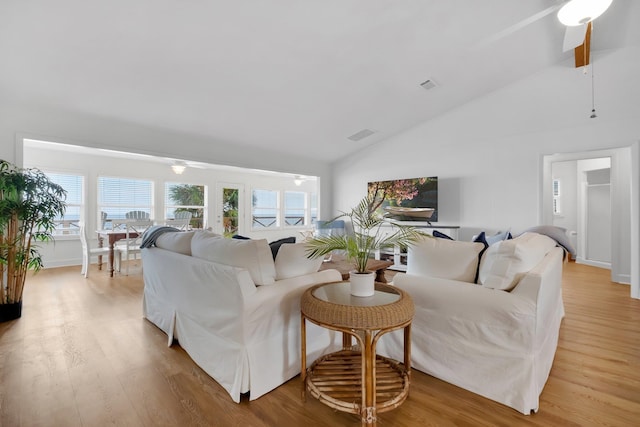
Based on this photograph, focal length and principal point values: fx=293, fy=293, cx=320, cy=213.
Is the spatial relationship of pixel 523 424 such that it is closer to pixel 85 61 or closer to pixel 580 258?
pixel 85 61

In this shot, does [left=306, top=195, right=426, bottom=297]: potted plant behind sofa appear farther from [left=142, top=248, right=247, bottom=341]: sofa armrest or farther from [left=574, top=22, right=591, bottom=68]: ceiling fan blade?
[left=574, top=22, right=591, bottom=68]: ceiling fan blade

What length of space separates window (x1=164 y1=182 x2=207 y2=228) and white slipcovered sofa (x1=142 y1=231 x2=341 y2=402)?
5296 mm

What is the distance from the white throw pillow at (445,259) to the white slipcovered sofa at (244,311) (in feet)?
2.06

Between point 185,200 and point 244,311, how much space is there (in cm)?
643

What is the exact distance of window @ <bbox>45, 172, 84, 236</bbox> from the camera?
569cm

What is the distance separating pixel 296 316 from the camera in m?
1.98

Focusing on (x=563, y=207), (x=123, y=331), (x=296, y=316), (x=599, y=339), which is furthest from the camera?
(x=563, y=207)

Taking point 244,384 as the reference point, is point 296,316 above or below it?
above

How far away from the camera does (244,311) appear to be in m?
1.70

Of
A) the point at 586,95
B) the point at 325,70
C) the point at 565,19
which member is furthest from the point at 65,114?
the point at 586,95

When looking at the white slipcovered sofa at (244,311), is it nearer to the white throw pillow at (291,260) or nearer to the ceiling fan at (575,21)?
the white throw pillow at (291,260)

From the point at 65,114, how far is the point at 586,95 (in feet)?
22.5

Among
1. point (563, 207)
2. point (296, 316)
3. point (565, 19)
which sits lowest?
point (296, 316)

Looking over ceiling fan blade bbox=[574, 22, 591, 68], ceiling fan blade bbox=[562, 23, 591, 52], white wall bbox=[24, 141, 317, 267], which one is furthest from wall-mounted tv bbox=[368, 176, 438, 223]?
white wall bbox=[24, 141, 317, 267]
